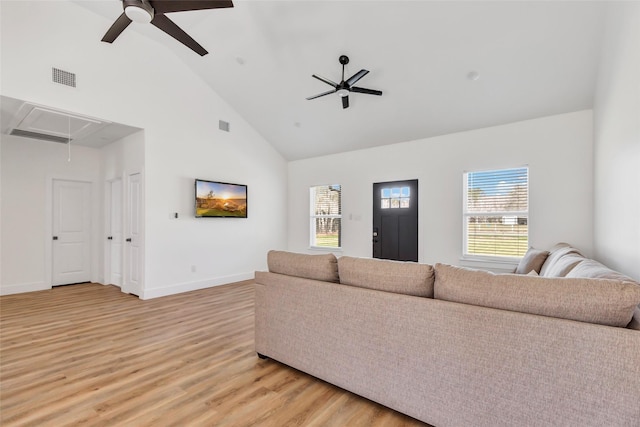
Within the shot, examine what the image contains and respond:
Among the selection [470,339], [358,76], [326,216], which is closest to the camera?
[470,339]

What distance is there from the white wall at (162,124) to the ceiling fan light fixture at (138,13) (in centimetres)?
209

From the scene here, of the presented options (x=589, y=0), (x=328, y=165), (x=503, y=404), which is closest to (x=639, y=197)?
(x=503, y=404)

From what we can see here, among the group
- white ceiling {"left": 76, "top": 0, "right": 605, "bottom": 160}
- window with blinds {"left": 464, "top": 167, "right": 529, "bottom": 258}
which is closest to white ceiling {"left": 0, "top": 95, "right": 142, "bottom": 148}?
white ceiling {"left": 76, "top": 0, "right": 605, "bottom": 160}

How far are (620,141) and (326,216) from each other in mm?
4985

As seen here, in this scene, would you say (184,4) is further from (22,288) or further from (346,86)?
(22,288)

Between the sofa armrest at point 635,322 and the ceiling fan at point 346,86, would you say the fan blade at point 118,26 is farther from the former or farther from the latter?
the sofa armrest at point 635,322

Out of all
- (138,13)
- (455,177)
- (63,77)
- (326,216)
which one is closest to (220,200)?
(326,216)

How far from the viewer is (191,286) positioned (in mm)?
5258

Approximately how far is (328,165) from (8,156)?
5603mm

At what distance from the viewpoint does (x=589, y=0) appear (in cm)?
295

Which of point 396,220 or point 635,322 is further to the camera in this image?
point 396,220

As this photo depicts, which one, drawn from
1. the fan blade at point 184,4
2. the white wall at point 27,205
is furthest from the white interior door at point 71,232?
the fan blade at point 184,4

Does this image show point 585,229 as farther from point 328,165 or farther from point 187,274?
point 187,274

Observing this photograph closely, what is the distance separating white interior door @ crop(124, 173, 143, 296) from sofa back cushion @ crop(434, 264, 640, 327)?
15.4ft
